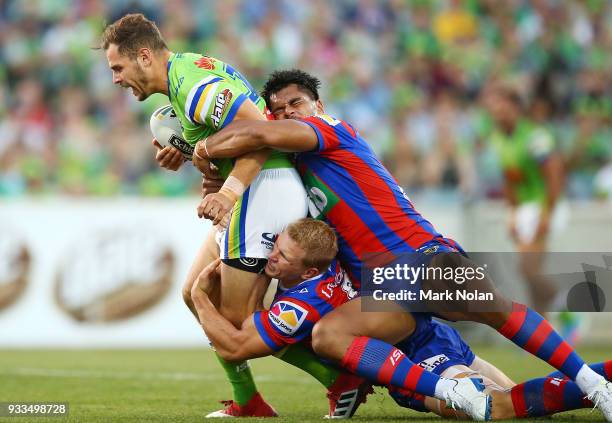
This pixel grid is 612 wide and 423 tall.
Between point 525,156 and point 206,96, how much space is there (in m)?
6.53

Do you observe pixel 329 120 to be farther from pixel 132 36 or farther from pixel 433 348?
pixel 433 348

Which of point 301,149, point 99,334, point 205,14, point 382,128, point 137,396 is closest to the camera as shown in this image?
point 301,149

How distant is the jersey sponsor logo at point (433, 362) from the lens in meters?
5.40

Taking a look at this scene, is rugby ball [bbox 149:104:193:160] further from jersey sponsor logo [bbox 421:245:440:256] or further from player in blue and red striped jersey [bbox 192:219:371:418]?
jersey sponsor logo [bbox 421:245:440:256]

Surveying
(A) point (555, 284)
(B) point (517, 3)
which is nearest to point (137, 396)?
(A) point (555, 284)

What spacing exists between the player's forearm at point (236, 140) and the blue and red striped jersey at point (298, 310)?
776mm

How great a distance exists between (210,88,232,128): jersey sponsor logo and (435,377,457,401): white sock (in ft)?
5.46

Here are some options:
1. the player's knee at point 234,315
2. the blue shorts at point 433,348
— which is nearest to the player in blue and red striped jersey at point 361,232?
the blue shorts at point 433,348

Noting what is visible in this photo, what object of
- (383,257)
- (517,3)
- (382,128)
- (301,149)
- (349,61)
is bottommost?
(383,257)

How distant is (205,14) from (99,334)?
645 cm

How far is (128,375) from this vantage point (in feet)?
26.1

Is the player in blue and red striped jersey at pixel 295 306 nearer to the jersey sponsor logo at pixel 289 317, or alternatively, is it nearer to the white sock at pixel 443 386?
the jersey sponsor logo at pixel 289 317

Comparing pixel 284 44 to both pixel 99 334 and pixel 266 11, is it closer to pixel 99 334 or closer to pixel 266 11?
pixel 266 11

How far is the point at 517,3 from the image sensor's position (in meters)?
16.5
